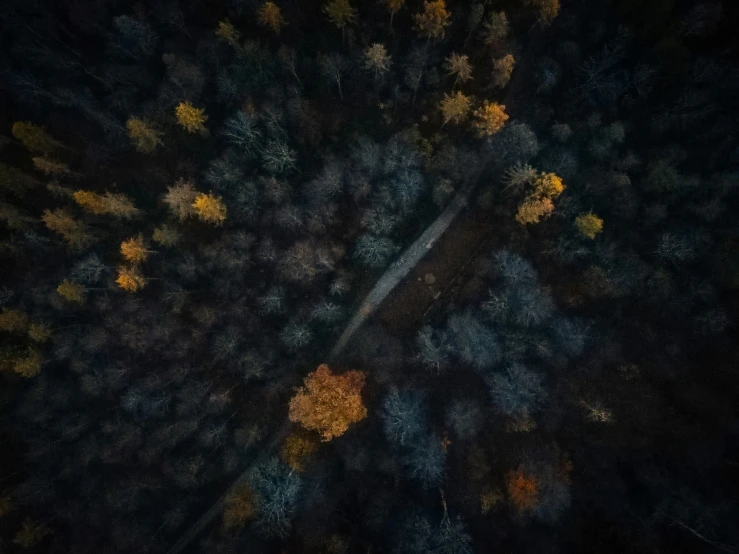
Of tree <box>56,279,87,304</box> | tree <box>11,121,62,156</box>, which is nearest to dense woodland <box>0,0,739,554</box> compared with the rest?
tree <box>56,279,87,304</box>

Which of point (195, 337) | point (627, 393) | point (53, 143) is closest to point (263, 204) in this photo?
point (195, 337)

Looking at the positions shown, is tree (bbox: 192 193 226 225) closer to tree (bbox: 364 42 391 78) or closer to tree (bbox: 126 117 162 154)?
tree (bbox: 126 117 162 154)

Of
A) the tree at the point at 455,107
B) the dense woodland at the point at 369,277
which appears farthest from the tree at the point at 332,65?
the tree at the point at 455,107

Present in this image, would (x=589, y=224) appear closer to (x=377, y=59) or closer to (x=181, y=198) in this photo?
(x=377, y=59)

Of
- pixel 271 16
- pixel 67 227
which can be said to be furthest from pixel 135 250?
pixel 271 16

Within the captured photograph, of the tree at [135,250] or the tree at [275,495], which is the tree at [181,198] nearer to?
the tree at [135,250]
